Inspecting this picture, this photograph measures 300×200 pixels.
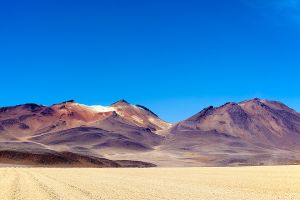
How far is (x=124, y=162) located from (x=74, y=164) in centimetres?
3802

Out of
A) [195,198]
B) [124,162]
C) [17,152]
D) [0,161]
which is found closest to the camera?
[195,198]

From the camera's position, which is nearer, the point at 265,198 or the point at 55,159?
the point at 265,198

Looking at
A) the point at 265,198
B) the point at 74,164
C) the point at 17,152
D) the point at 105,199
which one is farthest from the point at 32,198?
the point at 17,152

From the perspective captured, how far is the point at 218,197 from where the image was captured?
29344mm

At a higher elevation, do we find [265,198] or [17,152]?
[17,152]

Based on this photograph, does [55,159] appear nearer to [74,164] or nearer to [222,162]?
[74,164]

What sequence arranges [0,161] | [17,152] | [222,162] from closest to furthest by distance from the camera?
[0,161], [17,152], [222,162]

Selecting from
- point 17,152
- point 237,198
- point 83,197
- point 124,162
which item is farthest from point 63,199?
point 124,162

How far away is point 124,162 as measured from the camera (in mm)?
169500

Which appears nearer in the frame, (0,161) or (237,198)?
(237,198)

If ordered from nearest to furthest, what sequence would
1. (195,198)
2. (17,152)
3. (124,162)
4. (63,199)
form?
(63,199)
(195,198)
(17,152)
(124,162)

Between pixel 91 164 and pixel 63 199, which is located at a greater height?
pixel 91 164

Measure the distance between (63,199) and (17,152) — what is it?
393ft

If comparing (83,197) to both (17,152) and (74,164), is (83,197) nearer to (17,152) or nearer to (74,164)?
(74,164)
